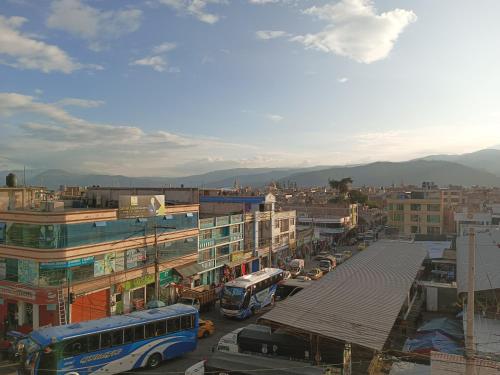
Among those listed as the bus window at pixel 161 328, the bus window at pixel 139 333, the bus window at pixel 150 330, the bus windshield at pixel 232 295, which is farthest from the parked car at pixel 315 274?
the bus window at pixel 139 333

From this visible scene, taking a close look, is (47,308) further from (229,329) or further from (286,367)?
(286,367)

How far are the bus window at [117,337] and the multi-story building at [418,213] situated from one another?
54.6 metres

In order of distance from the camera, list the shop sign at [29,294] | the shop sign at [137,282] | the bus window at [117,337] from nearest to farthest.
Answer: the bus window at [117,337], the shop sign at [29,294], the shop sign at [137,282]

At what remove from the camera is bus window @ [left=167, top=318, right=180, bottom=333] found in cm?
1965

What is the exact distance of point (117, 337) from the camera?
17672 millimetres

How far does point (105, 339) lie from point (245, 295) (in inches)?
471

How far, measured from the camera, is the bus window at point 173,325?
64.5 ft

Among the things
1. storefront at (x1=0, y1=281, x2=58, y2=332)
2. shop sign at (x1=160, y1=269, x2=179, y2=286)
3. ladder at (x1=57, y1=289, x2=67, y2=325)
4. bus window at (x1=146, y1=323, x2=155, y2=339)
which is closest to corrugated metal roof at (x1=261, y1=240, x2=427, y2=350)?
bus window at (x1=146, y1=323, x2=155, y2=339)

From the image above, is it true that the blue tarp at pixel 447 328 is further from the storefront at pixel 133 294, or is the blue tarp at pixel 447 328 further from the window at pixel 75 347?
the storefront at pixel 133 294

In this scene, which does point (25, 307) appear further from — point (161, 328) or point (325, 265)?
point (325, 265)

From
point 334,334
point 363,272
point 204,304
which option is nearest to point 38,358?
point 334,334

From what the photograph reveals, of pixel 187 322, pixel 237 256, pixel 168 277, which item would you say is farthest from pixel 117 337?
pixel 237 256

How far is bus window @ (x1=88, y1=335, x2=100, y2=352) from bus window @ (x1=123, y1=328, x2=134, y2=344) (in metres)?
1.21

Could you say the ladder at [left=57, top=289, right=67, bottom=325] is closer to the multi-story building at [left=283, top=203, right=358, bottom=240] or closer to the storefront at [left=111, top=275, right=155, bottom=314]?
the storefront at [left=111, top=275, right=155, bottom=314]
